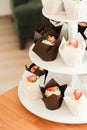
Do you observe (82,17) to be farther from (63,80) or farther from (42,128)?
(42,128)

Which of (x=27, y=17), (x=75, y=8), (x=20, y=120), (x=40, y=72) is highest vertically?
(x=75, y=8)

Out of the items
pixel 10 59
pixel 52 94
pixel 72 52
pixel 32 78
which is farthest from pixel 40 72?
pixel 10 59

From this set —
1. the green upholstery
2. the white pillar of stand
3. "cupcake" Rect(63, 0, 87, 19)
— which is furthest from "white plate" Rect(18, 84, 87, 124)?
the green upholstery

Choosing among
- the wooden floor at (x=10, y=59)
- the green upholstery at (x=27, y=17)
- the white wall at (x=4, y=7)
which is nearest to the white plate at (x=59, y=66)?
the wooden floor at (x=10, y=59)

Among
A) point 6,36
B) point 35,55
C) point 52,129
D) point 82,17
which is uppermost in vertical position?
point 82,17

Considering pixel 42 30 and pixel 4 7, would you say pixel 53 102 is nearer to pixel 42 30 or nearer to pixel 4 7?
pixel 42 30

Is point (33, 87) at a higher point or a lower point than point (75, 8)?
lower

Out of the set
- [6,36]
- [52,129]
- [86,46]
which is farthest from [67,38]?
[6,36]
